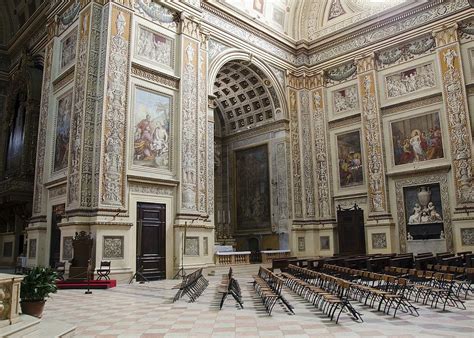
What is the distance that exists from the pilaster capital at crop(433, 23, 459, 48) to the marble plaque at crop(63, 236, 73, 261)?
19081mm

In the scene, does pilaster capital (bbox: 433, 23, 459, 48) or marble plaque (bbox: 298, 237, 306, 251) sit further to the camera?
marble plaque (bbox: 298, 237, 306, 251)

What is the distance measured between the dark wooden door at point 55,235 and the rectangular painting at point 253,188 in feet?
38.5

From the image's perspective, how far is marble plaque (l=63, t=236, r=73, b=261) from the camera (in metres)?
14.6

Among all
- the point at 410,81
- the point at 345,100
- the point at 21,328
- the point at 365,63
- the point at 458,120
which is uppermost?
the point at 365,63

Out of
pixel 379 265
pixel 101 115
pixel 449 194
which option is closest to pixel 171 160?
pixel 101 115

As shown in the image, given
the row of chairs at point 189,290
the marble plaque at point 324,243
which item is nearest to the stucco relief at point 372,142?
the marble plaque at point 324,243

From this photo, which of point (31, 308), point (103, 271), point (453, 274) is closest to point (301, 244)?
point (103, 271)

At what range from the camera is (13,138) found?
23453 millimetres

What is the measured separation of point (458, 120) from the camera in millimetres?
Answer: 19547

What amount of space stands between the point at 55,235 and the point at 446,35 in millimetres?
20251

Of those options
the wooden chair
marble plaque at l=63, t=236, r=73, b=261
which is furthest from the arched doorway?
the wooden chair

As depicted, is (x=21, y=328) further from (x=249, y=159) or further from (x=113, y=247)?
(x=249, y=159)

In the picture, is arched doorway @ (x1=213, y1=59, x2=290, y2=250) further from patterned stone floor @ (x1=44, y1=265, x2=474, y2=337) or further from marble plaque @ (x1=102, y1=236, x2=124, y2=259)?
patterned stone floor @ (x1=44, y1=265, x2=474, y2=337)

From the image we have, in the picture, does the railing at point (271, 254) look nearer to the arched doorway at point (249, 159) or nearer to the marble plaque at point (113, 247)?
the arched doorway at point (249, 159)
